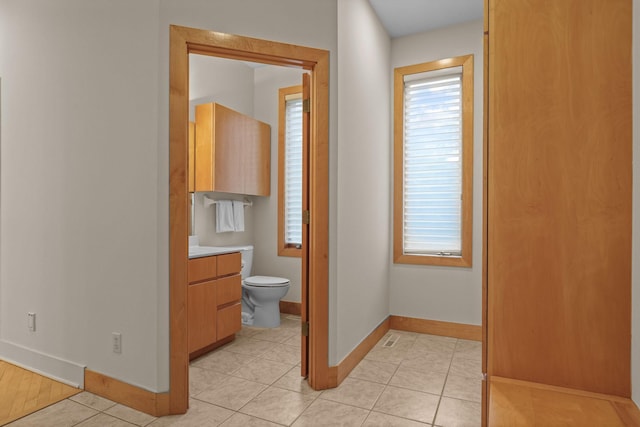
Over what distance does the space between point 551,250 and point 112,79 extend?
90.2 inches

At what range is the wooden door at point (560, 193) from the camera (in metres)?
1.01

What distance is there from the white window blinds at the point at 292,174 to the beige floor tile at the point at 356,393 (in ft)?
6.39

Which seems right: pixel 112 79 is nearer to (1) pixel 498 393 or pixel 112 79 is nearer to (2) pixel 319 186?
(2) pixel 319 186

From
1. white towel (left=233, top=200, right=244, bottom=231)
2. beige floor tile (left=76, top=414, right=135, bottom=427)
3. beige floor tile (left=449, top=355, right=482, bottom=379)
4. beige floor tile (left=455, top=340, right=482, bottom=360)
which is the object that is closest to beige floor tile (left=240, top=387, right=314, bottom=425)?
beige floor tile (left=76, top=414, right=135, bottom=427)

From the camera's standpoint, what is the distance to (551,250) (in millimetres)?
1086

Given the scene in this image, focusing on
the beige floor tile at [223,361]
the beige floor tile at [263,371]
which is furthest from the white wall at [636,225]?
the beige floor tile at [223,361]

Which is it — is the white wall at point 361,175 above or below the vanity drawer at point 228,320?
above

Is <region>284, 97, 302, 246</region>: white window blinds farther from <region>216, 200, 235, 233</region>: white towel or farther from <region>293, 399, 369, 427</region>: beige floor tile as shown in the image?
<region>293, 399, 369, 427</region>: beige floor tile

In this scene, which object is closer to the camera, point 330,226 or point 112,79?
point 112,79

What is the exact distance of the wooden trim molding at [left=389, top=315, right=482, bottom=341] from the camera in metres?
3.24

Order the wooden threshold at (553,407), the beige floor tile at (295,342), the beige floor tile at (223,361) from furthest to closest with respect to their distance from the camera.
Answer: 1. the beige floor tile at (295,342)
2. the beige floor tile at (223,361)
3. the wooden threshold at (553,407)

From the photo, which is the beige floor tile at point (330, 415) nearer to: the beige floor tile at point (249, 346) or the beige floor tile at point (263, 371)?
the beige floor tile at point (263, 371)

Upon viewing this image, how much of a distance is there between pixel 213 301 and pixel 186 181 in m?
1.16

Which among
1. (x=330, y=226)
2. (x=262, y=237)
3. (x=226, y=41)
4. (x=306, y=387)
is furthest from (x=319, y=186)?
(x=262, y=237)
